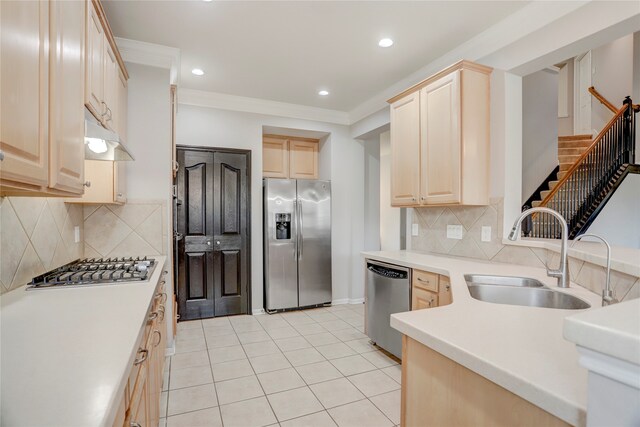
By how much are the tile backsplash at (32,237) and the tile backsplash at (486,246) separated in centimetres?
259

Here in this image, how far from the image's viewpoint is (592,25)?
77.5 inches

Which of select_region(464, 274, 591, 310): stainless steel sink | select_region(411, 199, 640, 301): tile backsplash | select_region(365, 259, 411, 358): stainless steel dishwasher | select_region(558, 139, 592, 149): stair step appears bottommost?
select_region(365, 259, 411, 358): stainless steel dishwasher

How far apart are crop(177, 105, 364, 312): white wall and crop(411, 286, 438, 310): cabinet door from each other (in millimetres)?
2124

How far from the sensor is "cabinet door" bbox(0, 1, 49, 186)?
0.84 metres

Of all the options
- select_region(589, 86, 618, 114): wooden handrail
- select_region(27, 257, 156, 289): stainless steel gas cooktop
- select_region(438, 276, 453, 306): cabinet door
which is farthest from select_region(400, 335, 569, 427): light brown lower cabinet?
select_region(589, 86, 618, 114): wooden handrail

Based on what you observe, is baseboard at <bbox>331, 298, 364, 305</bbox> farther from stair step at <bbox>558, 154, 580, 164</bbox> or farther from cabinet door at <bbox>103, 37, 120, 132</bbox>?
stair step at <bbox>558, 154, 580, 164</bbox>

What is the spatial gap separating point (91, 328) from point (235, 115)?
3.37 metres

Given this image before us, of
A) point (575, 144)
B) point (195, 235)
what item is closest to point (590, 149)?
point (575, 144)

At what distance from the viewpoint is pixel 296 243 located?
4203 mm

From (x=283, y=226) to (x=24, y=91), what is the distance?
131 inches

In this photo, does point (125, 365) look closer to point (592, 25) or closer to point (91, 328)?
point (91, 328)

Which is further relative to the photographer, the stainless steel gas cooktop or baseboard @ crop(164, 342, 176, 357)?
baseboard @ crop(164, 342, 176, 357)

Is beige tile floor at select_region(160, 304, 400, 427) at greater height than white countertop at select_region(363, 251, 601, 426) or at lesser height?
lesser

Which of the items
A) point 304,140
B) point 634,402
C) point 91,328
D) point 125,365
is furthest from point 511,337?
point 304,140
